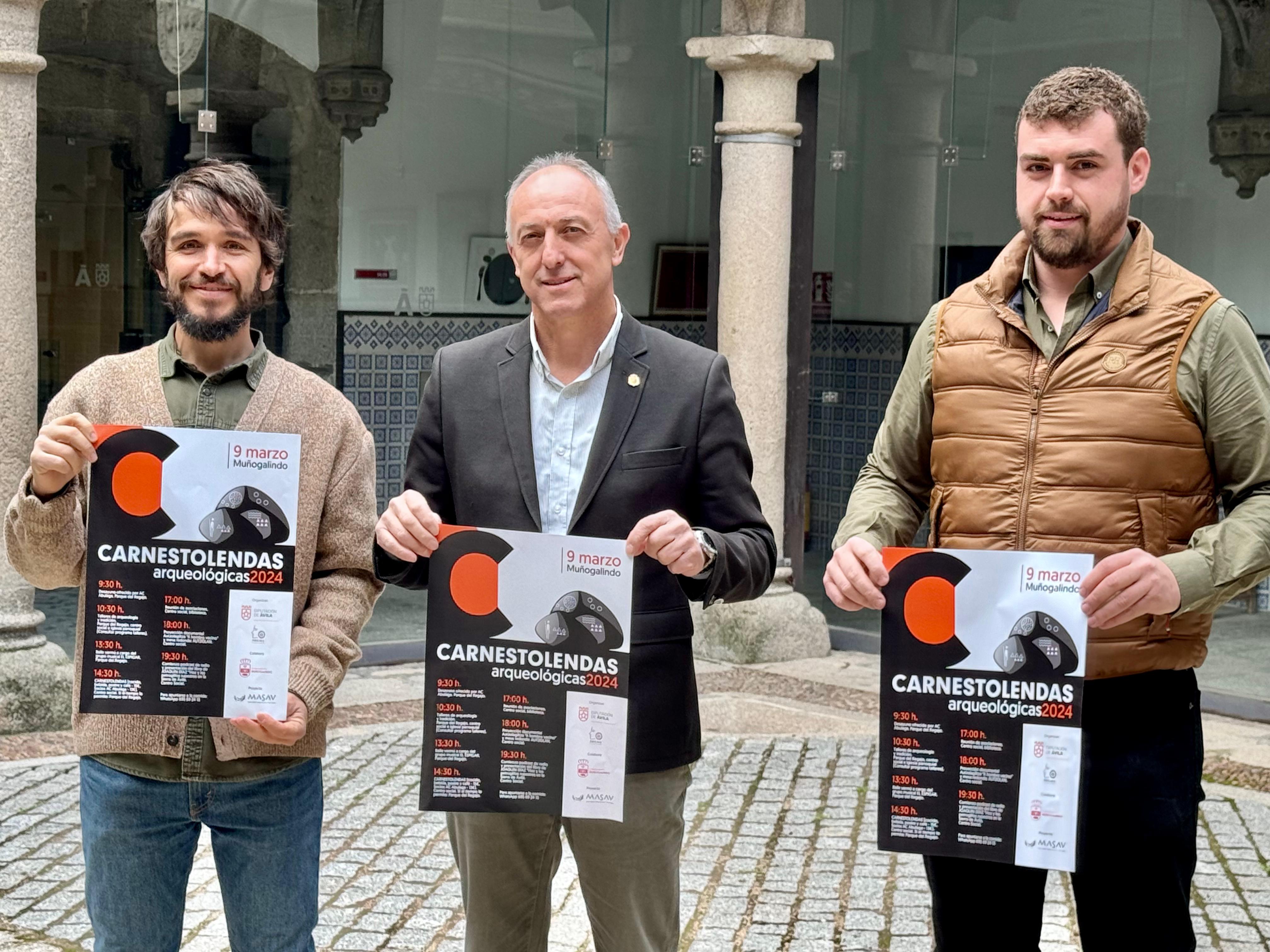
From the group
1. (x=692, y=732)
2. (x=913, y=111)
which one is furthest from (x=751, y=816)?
(x=913, y=111)

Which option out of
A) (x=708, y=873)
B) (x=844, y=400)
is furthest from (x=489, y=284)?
(x=708, y=873)

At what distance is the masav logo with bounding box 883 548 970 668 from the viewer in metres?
3.02

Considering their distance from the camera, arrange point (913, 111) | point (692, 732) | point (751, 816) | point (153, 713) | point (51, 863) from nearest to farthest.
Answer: point (153, 713), point (692, 732), point (51, 863), point (751, 816), point (913, 111)

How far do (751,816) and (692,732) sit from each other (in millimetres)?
3066

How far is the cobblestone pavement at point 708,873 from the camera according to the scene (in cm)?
500

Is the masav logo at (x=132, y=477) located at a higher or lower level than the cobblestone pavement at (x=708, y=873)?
higher

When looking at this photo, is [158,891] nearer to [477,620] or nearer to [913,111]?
[477,620]

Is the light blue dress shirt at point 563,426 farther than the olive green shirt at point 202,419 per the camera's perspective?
Yes

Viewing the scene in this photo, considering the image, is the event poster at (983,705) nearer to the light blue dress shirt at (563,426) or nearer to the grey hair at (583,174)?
the light blue dress shirt at (563,426)

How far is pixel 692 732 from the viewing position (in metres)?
3.29

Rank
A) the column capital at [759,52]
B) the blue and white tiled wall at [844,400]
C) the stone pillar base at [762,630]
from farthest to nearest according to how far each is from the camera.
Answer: the blue and white tiled wall at [844,400] < the stone pillar base at [762,630] < the column capital at [759,52]

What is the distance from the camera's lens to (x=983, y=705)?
3.02 metres

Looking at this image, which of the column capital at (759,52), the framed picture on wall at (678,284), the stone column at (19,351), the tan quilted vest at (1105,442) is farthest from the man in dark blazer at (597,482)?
the framed picture on wall at (678,284)

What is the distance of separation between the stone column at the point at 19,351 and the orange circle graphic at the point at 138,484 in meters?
4.17
